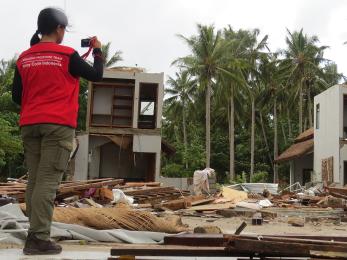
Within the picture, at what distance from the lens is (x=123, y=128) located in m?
24.5

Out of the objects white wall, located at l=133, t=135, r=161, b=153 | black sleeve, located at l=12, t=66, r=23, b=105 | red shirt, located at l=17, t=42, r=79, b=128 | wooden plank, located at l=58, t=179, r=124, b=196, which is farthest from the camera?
white wall, located at l=133, t=135, r=161, b=153

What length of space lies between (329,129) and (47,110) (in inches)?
1038

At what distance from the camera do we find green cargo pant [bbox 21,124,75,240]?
3.69 meters

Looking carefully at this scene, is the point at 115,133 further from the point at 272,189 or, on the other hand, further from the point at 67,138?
the point at 67,138

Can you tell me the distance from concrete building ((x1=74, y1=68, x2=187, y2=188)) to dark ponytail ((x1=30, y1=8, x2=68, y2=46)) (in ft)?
65.3

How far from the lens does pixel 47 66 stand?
3.84 m

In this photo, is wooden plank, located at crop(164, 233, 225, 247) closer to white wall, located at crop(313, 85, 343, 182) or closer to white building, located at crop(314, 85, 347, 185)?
white building, located at crop(314, 85, 347, 185)

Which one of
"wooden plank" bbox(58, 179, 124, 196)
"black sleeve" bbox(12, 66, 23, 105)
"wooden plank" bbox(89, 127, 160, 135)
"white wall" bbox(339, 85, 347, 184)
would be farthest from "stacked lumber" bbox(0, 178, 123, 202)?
"white wall" bbox(339, 85, 347, 184)

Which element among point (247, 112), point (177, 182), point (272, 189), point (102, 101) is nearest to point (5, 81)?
point (102, 101)

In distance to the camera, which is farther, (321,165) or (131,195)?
(321,165)

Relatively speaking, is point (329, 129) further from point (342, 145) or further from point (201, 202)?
point (201, 202)

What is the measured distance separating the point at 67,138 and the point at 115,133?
20.7 metres

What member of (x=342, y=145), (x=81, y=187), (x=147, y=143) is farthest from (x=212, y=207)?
(x=342, y=145)

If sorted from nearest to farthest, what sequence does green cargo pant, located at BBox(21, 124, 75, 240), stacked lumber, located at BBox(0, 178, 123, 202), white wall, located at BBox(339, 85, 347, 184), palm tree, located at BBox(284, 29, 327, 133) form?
green cargo pant, located at BBox(21, 124, 75, 240) → stacked lumber, located at BBox(0, 178, 123, 202) → white wall, located at BBox(339, 85, 347, 184) → palm tree, located at BBox(284, 29, 327, 133)
